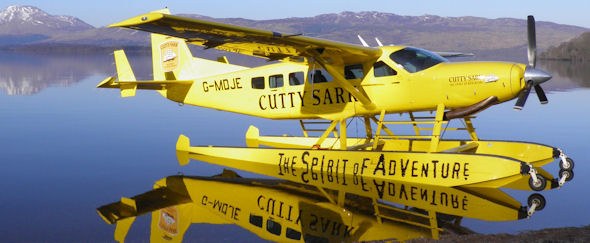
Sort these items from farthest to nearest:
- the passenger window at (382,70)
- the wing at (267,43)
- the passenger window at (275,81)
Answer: the passenger window at (275,81)
the passenger window at (382,70)
the wing at (267,43)

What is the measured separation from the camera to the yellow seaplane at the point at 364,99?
420 inches

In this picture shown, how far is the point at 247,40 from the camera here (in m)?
11.5

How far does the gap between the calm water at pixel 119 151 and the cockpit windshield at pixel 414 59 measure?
3.02m

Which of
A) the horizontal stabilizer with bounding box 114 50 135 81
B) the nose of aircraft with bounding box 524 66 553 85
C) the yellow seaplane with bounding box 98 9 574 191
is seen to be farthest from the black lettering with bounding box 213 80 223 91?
the nose of aircraft with bounding box 524 66 553 85

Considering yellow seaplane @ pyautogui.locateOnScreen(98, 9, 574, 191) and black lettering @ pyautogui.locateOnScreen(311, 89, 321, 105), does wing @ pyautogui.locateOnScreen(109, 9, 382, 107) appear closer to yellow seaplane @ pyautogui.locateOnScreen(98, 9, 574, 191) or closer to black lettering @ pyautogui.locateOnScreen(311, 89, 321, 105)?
yellow seaplane @ pyautogui.locateOnScreen(98, 9, 574, 191)

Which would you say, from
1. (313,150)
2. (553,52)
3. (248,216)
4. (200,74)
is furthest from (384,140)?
(553,52)

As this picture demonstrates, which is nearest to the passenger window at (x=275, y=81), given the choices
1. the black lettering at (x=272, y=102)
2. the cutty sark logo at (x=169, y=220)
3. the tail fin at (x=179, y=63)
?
the black lettering at (x=272, y=102)

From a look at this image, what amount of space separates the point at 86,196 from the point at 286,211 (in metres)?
3.35

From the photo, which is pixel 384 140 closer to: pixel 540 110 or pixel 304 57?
pixel 304 57

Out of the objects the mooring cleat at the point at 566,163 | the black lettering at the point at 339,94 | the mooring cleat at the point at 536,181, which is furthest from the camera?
the black lettering at the point at 339,94

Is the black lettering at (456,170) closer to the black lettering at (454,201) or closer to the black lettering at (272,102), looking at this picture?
the black lettering at (454,201)

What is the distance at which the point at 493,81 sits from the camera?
11.2m

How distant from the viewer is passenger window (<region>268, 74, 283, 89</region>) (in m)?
13.8

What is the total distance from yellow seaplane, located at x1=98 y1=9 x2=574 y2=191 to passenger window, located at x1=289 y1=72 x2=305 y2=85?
0.07 ft
